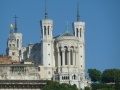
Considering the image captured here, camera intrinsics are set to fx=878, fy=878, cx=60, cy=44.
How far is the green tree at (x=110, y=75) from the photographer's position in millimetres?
147625

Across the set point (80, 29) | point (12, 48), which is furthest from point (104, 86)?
point (12, 48)

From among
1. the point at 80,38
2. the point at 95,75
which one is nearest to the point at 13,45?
the point at 80,38

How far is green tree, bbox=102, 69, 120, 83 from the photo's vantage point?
14762cm

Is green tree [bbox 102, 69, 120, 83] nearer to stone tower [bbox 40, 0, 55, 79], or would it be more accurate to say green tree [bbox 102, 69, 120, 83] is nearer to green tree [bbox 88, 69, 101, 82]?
green tree [bbox 88, 69, 101, 82]

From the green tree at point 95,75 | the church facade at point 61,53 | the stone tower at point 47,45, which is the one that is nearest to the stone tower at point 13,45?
the church facade at point 61,53

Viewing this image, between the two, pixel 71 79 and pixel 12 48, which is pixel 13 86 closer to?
pixel 71 79

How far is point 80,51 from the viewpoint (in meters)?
169

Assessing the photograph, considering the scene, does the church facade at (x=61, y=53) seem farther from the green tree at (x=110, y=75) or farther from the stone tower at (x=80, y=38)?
the green tree at (x=110, y=75)

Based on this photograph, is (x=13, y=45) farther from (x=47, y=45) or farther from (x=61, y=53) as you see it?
(x=61, y=53)

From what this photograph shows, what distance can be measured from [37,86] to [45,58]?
65411 millimetres

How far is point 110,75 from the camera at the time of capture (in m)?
149

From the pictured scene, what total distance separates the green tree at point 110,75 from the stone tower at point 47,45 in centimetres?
1363

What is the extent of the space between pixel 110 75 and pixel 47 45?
70.0 feet

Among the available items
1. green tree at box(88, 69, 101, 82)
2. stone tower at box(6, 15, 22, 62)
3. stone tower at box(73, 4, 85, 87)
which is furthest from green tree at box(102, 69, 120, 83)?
stone tower at box(6, 15, 22, 62)
